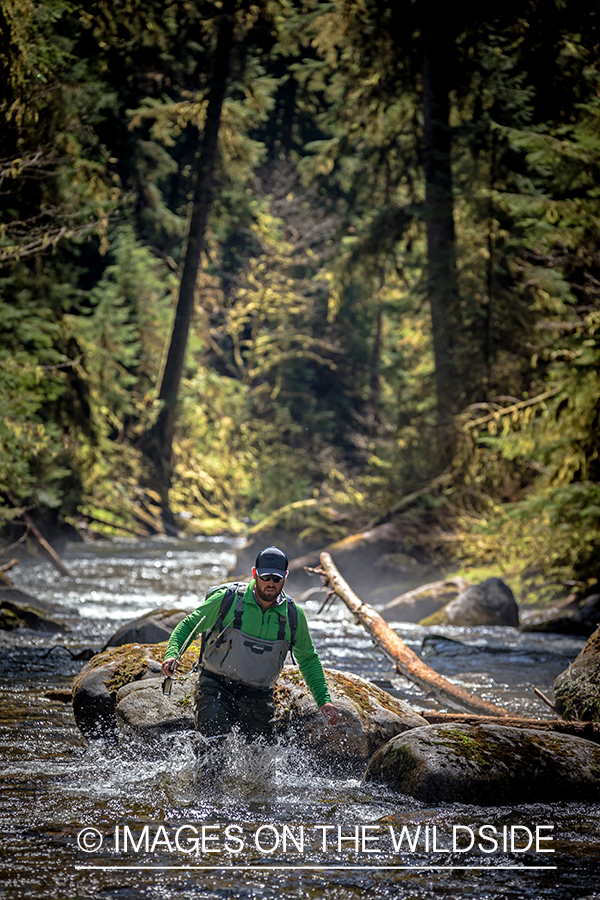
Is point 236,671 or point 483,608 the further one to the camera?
point 483,608

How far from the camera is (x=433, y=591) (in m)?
15.4

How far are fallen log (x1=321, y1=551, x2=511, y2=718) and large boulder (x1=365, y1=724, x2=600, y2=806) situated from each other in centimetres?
140

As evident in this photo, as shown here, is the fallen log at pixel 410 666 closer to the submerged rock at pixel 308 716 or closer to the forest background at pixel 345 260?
the submerged rock at pixel 308 716

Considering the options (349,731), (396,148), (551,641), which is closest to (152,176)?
(396,148)

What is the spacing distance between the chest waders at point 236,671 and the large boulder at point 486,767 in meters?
1.00

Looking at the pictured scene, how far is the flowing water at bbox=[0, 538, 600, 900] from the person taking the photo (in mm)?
4215

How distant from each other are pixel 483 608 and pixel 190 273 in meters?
16.1

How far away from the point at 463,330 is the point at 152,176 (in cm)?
1589

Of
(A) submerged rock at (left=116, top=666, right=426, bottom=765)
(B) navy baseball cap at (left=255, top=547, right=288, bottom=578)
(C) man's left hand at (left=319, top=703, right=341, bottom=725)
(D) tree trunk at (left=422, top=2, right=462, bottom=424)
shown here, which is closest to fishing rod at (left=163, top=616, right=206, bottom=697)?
(B) navy baseball cap at (left=255, top=547, right=288, bottom=578)

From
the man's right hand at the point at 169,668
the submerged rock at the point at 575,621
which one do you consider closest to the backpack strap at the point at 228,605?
the man's right hand at the point at 169,668

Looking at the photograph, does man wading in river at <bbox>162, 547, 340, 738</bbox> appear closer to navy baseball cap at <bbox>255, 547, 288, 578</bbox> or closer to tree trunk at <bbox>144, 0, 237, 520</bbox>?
navy baseball cap at <bbox>255, 547, 288, 578</bbox>

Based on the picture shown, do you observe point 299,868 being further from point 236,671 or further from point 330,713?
point 236,671

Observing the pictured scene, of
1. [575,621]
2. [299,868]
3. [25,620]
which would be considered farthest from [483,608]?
[299,868]

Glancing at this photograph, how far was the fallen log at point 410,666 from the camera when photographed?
768cm
